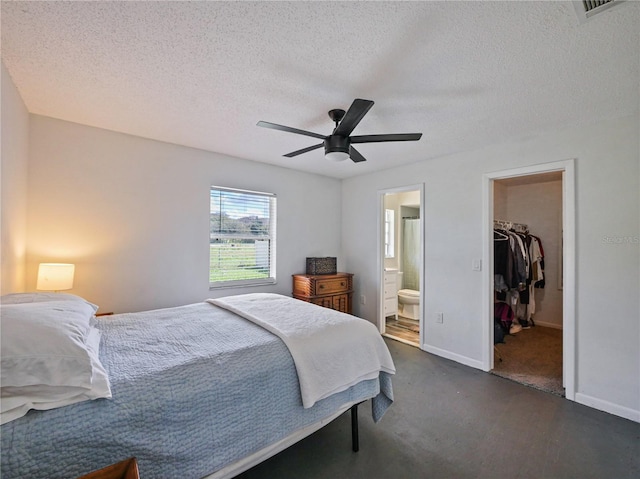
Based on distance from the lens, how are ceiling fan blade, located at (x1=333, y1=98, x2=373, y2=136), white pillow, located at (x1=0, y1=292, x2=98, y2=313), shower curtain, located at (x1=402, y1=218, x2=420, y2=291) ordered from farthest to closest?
shower curtain, located at (x1=402, y1=218, x2=420, y2=291), ceiling fan blade, located at (x1=333, y1=98, x2=373, y2=136), white pillow, located at (x1=0, y1=292, x2=98, y2=313)

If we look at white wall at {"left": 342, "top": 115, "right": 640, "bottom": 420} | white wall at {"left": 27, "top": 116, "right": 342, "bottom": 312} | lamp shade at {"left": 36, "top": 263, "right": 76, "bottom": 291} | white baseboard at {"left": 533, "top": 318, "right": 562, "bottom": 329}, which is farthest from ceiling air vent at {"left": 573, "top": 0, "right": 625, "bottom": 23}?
white baseboard at {"left": 533, "top": 318, "right": 562, "bottom": 329}

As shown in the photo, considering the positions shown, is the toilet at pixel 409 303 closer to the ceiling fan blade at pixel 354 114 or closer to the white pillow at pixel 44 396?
the ceiling fan blade at pixel 354 114

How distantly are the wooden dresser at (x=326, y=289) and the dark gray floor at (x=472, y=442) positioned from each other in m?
1.56

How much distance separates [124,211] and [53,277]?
856 millimetres

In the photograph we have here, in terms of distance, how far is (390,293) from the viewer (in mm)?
A: 4773

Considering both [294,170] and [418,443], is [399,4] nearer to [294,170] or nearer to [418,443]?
[418,443]

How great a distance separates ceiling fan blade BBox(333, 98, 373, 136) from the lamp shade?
7.88 ft

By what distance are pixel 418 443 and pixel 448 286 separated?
191 cm

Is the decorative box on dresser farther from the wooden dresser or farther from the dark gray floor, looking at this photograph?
the dark gray floor

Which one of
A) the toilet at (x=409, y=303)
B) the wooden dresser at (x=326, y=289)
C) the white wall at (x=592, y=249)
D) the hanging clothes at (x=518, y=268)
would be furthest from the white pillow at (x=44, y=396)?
Result: the toilet at (x=409, y=303)

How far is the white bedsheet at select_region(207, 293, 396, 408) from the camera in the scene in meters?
1.58

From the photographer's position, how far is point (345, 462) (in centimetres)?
180

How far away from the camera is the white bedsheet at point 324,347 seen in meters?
1.58

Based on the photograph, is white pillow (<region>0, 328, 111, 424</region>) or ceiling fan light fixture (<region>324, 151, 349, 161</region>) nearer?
white pillow (<region>0, 328, 111, 424</region>)
